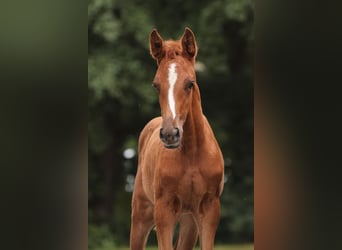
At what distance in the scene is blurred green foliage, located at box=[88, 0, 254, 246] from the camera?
316 inches

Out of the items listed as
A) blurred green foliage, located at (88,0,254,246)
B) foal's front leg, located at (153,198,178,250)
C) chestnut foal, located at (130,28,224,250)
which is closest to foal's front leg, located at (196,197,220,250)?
chestnut foal, located at (130,28,224,250)

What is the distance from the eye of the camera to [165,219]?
338 centimetres

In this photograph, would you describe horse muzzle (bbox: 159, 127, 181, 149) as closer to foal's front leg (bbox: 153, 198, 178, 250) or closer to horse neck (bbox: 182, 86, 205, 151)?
horse neck (bbox: 182, 86, 205, 151)

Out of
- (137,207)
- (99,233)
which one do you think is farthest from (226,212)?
(137,207)

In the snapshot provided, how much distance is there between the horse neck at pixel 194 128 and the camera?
3.34 meters

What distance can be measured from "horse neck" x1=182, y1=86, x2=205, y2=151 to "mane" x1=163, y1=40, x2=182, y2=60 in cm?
22

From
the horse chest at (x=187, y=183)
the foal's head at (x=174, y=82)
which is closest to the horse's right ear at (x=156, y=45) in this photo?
the foal's head at (x=174, y=82)

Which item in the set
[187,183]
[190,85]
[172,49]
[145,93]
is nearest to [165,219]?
[187,183]

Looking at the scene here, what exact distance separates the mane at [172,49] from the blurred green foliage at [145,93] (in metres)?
4.51

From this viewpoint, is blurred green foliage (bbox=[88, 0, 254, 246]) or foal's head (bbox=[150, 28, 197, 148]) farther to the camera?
blurred green foliage (bbox=[88, 0, 254, 246])
